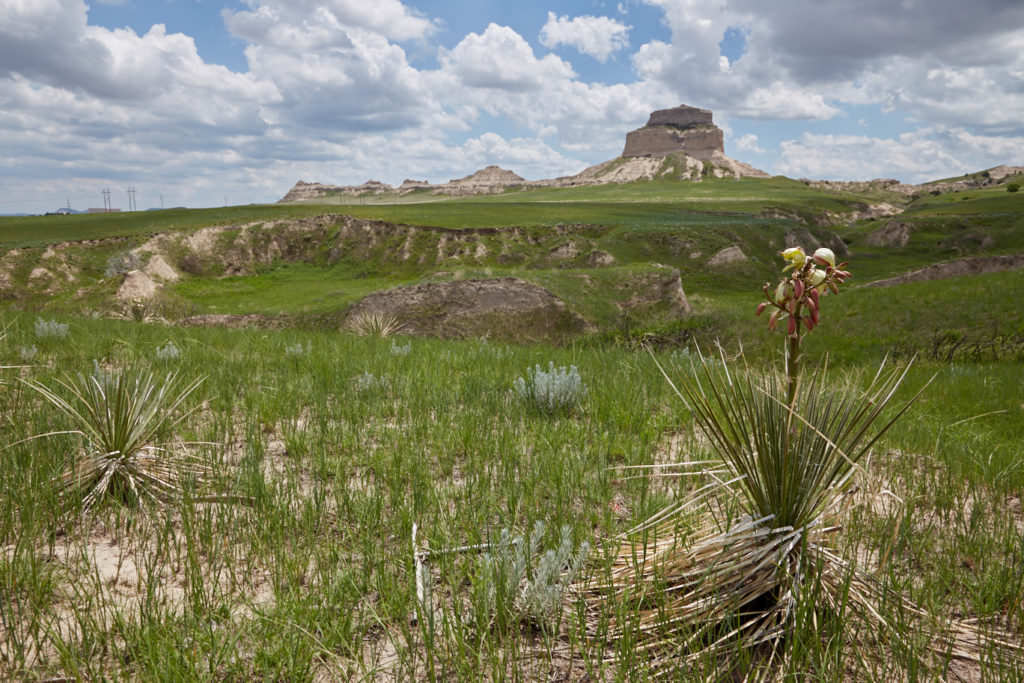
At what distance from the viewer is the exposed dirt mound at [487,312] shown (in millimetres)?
19953

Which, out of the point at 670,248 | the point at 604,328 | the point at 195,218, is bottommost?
the point at 604,328

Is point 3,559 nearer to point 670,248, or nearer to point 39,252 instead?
point 670,248

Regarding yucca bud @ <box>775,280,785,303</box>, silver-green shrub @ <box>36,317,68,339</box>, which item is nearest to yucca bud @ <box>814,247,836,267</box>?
yucca bud @ <box>775,280,785,303</box>

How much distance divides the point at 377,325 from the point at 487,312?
4.68 meters

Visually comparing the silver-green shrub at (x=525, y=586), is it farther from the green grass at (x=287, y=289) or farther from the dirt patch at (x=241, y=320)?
the dirt patch at (x=241, y=320)

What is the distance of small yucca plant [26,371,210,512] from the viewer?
3.09 m

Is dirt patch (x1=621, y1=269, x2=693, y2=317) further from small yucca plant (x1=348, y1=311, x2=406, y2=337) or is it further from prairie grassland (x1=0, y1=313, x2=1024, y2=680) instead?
prairie grassland (x1=0, y1=313, x2=1024, y2=680)

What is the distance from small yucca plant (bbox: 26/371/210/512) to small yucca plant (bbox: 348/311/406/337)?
36.2ft

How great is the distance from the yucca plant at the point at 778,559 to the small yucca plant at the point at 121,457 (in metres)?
2.59

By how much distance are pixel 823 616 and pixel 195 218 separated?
300ft

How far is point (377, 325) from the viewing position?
16953mm

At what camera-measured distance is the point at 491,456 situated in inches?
149

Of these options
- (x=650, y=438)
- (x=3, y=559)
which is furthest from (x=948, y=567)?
(x=3, y=559)

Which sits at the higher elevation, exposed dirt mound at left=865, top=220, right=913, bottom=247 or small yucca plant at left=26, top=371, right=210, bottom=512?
exposed dirt mound at left=865, top=220, right=913, bottom=247
